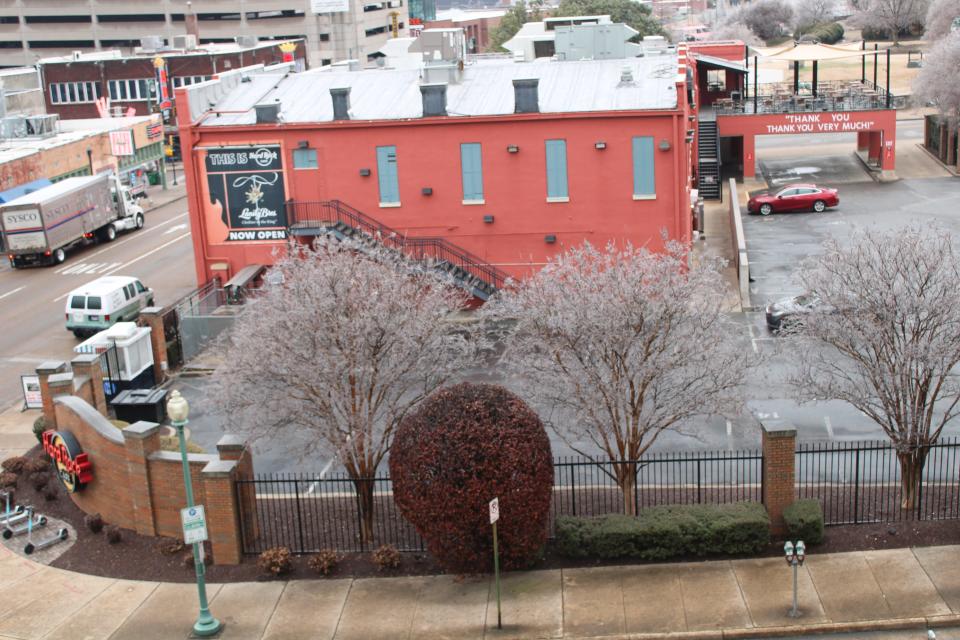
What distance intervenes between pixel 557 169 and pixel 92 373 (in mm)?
16146

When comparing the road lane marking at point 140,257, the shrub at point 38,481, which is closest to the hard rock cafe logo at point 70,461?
the shrub at point 38,481

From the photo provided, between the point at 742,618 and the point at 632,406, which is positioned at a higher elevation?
the point at 632,406

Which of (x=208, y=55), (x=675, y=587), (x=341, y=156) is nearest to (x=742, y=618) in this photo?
(x=675, y=587)

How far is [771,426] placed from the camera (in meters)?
20.3

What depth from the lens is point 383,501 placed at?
75.6ft

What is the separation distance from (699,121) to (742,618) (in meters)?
42.0

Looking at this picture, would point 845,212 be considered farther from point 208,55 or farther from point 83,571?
point 208,55

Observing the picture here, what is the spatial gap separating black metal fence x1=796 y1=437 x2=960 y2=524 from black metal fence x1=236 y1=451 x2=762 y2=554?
1211 mm

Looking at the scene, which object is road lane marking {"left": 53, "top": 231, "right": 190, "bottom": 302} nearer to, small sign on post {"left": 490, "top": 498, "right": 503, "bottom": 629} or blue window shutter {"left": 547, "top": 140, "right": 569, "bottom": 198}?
blue window shutter {"left": 547, "top": 140, "right": 569, "bottom": 198}

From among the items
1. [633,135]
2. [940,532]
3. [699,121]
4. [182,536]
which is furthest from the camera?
[699,121]

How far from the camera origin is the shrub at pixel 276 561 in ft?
66.5

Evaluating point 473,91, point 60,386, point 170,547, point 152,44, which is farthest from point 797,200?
point 152,44

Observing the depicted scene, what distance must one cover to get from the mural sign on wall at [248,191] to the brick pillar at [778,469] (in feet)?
73.9

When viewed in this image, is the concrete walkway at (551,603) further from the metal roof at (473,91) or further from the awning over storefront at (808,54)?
the awning over storefront at (808,54)
